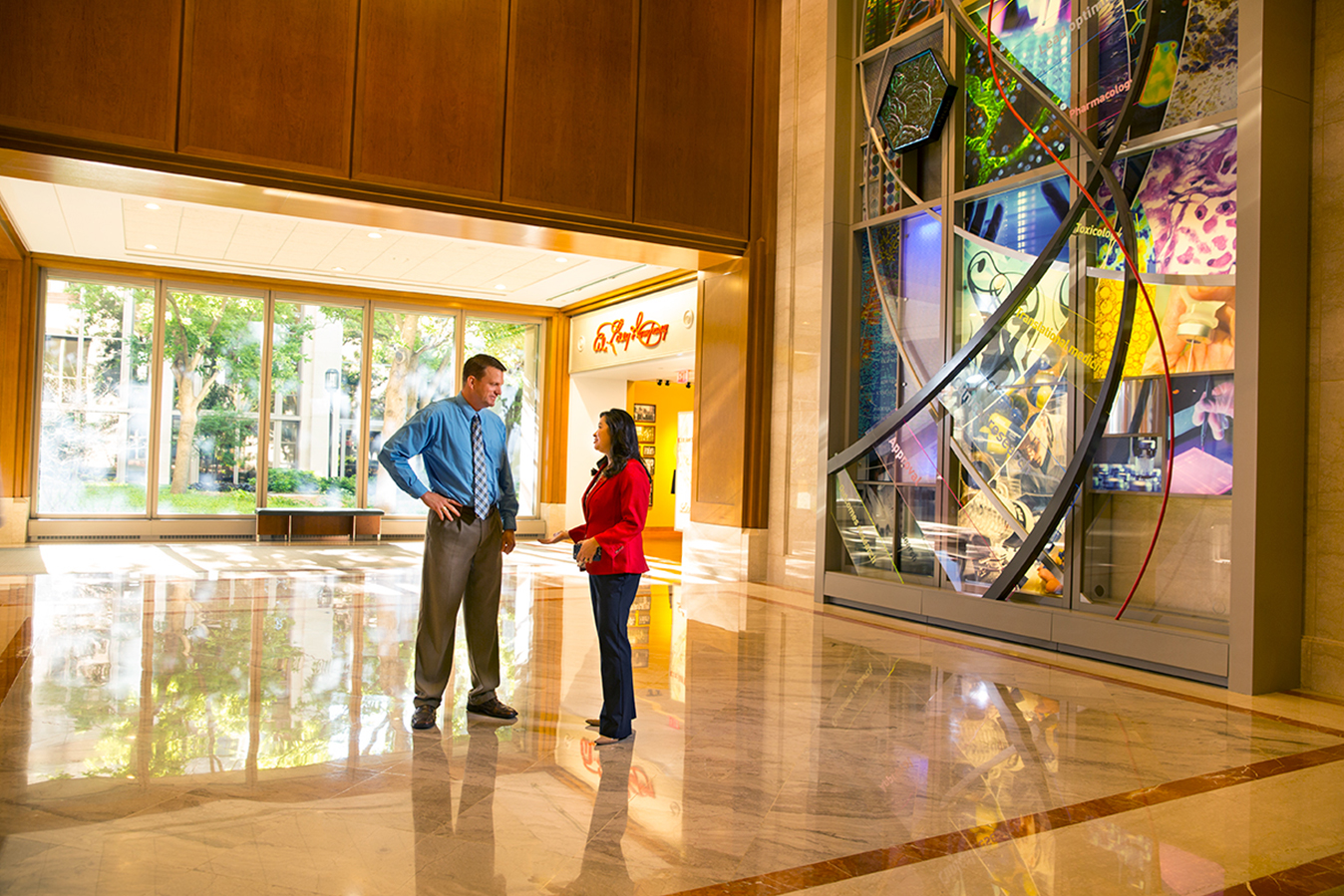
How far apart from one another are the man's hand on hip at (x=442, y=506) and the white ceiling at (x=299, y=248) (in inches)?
189

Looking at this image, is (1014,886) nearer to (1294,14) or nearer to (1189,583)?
(1189,583)

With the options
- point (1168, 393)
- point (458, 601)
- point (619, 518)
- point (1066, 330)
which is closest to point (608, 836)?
point (619, 518)

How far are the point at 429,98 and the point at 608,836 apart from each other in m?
6.95

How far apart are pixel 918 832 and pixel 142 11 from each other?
7.80 meters

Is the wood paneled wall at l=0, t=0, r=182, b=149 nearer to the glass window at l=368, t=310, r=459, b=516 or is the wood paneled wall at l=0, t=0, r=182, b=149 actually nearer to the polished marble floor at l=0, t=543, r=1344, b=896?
the polished marble floor at l=0, t=543, r=1344, b=896

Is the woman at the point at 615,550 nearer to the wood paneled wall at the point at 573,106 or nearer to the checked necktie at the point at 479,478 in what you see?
the checked necktie at the point at 479,478

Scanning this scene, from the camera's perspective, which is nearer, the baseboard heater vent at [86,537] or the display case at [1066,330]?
the display case at [1066,330]

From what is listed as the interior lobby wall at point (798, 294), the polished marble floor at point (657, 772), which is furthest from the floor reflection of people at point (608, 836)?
the interior lobby wall at point (798, 294)

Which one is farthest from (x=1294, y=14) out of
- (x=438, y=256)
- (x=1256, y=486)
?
(x=438, y=256)

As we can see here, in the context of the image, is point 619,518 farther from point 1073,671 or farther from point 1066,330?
point 1066,330

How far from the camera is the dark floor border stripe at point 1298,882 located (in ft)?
8.27

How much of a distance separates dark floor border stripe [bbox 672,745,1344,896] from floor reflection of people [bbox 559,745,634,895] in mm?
207

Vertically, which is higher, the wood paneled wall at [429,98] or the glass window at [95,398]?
the wood paneled wall at [429,98]

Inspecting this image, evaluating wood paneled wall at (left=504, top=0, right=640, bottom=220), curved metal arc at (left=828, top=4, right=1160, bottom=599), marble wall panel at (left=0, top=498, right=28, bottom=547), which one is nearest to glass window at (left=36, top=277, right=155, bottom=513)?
marble wall panel at (left=0, top=498, right=28, bottom=547)
